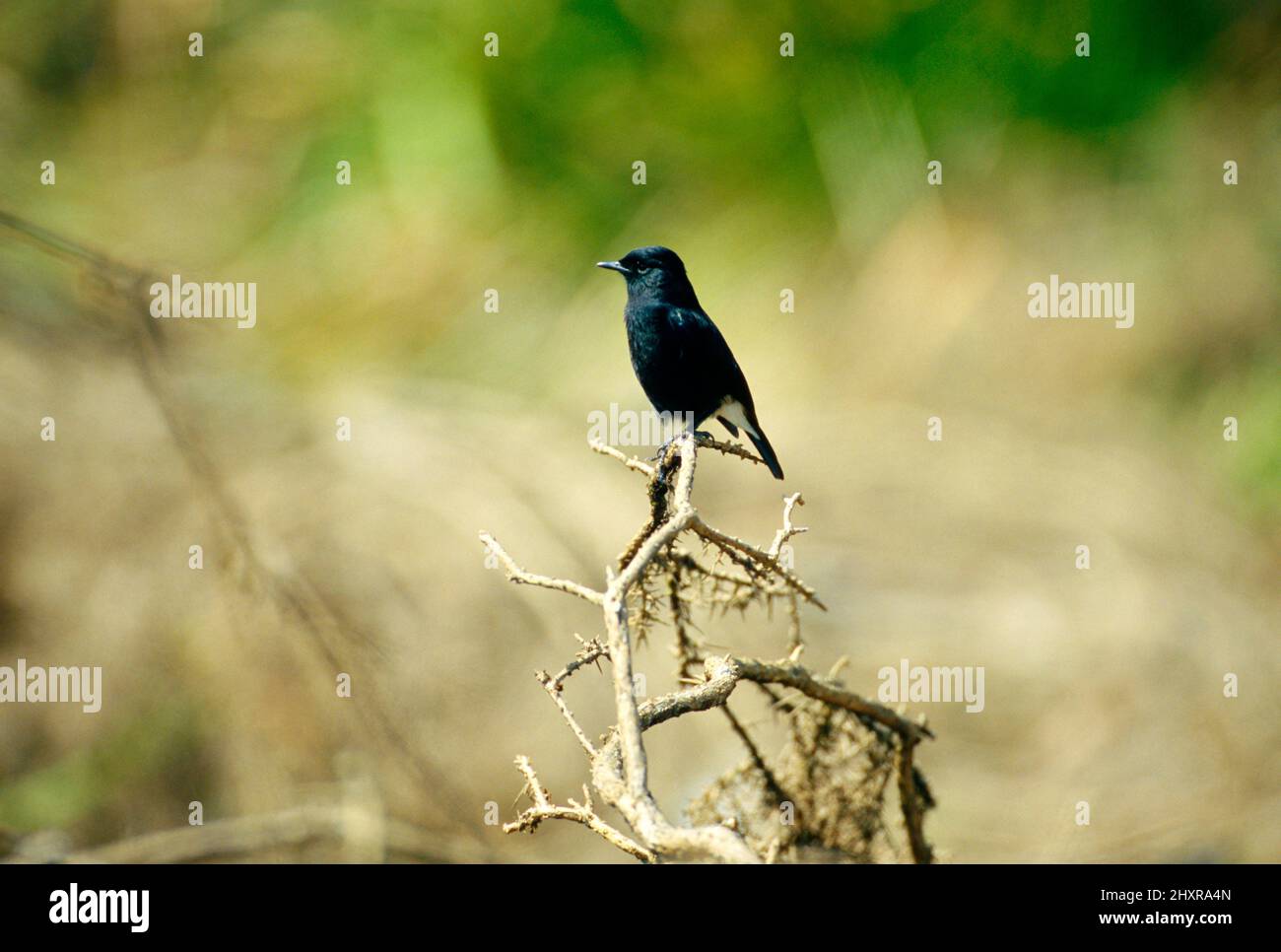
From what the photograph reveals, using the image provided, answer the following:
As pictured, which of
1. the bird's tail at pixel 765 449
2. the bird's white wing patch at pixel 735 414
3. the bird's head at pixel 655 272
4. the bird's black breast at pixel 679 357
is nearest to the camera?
the bird's tail at pixel 765 449

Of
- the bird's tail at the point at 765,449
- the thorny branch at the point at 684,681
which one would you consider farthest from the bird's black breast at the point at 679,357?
the thorny branch at the point at 684,681

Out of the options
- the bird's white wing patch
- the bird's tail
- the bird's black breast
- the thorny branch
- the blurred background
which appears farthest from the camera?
the blurred background

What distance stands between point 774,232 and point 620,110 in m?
1.83

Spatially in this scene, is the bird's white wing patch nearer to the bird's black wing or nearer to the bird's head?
the bird's black wing

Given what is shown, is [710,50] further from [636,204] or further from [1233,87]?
[1233,87]

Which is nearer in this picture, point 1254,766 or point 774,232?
point 1254,766

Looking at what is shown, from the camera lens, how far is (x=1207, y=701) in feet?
25.3

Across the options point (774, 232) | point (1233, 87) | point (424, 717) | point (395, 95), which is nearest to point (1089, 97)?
point (1233, 87)

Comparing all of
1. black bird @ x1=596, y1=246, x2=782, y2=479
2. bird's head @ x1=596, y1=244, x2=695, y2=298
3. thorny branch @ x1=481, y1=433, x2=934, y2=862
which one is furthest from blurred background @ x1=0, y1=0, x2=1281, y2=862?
thorny branch @ x1=481, y1=433, x2=934, y2=862

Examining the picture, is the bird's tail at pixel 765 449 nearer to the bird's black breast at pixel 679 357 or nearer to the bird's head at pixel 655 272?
the bird's black breast at pixel 679 357

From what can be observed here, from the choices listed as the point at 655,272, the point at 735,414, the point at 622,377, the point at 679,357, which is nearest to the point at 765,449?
the point at 735,414

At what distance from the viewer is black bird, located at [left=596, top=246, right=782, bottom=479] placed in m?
4.44

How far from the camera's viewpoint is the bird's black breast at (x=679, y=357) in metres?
4.43

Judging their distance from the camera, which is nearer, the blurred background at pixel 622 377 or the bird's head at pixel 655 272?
the bird's head at pixel 655 272
